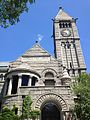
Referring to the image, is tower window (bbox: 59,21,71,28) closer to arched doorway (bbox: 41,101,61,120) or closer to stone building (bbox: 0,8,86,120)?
stone building (bbox: 0,8,86,120)

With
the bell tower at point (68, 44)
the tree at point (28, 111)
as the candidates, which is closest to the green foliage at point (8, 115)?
the tree at point (28, 111)

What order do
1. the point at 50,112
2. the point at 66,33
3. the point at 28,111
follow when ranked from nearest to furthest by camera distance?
1. the point at 28,111
2. the point at 50,112
3. the point at 66,33

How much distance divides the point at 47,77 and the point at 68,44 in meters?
15.4

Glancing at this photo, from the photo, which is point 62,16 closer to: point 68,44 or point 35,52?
point 68,44

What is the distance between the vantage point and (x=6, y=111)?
25203mm

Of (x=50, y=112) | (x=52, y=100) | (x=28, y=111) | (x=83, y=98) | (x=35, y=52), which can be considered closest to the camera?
(x=28, y=111)

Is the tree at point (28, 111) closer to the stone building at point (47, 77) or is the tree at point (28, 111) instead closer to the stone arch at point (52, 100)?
the stone building at point (47, 77)

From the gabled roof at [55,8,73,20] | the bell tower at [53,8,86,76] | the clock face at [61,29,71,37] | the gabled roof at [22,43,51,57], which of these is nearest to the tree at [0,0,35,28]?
the gabled roof at [22,43,51,57]

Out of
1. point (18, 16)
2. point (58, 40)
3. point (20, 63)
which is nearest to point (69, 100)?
point (20, 63)

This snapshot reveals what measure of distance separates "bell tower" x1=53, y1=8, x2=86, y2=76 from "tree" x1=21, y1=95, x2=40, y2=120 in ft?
52.1

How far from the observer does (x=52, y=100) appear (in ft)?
88.9

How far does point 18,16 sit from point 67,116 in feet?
50.6

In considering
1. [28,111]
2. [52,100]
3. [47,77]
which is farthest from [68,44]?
[28,111]

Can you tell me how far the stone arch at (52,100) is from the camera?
26.1 m
